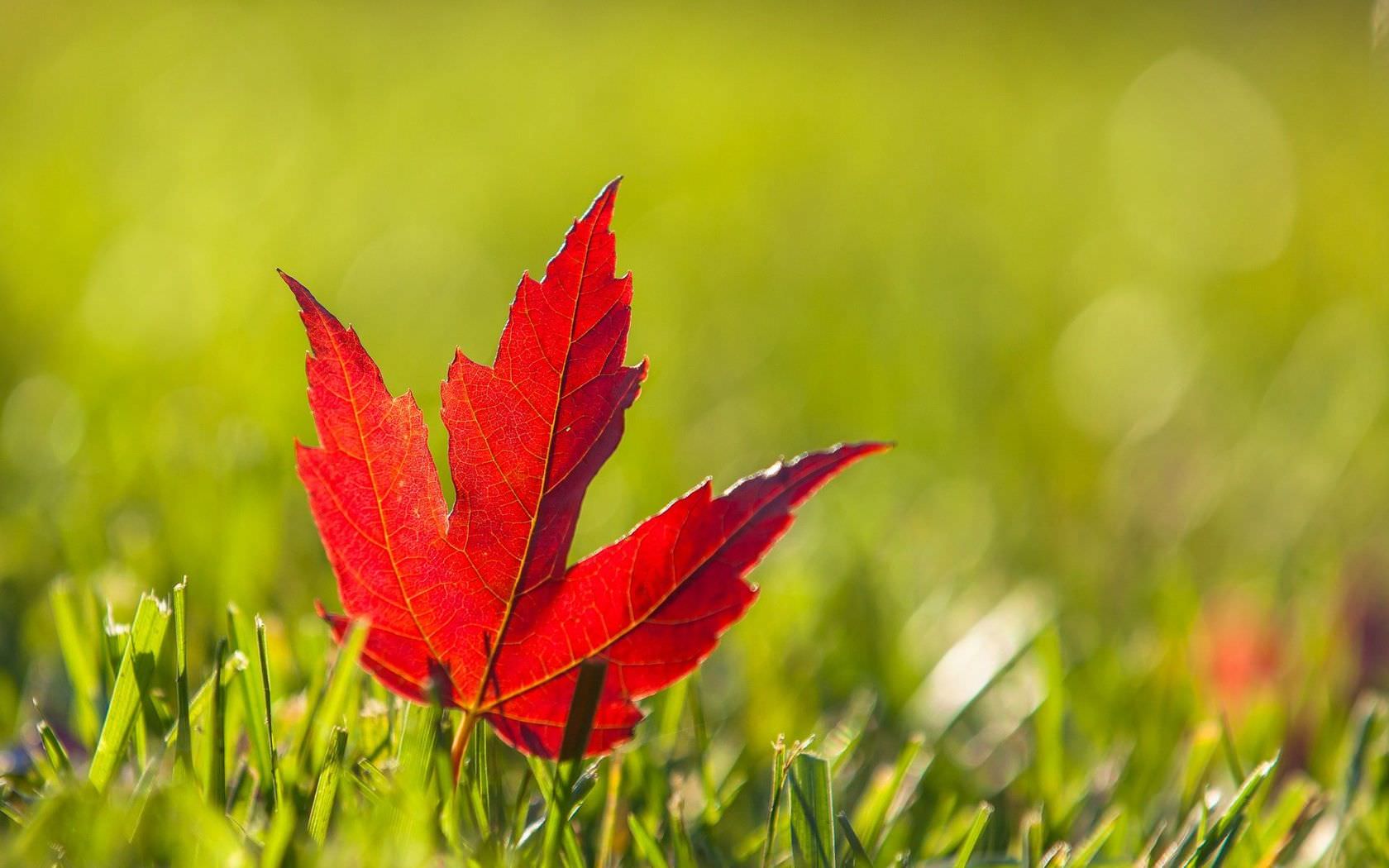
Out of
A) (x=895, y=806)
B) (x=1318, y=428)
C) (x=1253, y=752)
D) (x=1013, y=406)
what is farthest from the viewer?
(x=1013, y=406)

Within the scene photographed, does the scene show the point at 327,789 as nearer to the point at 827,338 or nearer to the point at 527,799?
the point at 527,799

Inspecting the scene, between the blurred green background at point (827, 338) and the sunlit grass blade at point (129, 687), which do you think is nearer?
the sunlit grass blade at point (129, 687)

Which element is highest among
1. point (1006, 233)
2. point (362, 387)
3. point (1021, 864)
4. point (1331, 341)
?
point (1006, 233)

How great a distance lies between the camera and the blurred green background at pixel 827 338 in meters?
1.15

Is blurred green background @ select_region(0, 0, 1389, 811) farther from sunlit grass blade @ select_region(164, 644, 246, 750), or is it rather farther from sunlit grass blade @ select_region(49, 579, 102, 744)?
sunlit grass blade @ select_region(164, 644, 246, 750)

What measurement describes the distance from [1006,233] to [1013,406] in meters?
1.36

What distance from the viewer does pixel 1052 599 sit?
52.5 inches

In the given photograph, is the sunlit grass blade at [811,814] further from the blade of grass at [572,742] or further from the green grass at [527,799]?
the blade of grass at [572,742]

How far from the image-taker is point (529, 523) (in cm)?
65

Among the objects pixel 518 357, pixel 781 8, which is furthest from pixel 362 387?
pixel 781 8

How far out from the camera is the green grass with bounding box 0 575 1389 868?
23.7 inches

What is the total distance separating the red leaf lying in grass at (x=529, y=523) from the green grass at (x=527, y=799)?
0.03 metres

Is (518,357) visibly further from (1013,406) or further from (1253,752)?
(1013,406)

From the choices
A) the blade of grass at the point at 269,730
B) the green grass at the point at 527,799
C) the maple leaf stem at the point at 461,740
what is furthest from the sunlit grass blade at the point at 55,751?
the maple leaf stem at the point at 461,740
